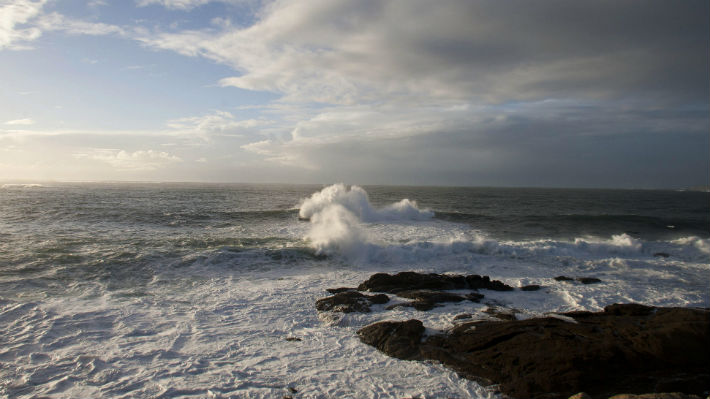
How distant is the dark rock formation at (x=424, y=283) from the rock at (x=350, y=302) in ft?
3.36

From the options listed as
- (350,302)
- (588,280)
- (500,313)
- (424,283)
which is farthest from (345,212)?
(500,313)

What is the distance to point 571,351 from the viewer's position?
5422 millimetres

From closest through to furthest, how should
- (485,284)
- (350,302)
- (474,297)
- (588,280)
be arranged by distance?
(350,302)
(474,297)
(485,284)
(588,280)

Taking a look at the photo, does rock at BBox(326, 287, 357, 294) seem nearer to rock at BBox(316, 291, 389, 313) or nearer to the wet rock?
rock at BBox(316, 291, 389, 313)

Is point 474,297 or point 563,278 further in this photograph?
point 563,278

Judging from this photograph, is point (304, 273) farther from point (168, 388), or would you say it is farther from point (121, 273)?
point (168, 388)

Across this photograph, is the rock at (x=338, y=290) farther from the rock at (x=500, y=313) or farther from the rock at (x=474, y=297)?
the rock at (x=500, y=313)

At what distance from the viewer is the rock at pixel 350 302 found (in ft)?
27.1

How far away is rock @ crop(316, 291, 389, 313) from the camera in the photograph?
826cm

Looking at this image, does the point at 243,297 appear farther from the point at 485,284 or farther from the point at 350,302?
the point at 485,284

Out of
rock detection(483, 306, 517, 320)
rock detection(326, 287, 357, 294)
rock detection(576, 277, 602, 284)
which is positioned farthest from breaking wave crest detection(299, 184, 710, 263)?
rock detection(483, 306, 517, 320)

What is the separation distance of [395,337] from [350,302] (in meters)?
2.27

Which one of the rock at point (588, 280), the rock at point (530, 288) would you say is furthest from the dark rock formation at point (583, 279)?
the rock at point (530, 288)

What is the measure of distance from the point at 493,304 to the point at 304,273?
21.2 feet
